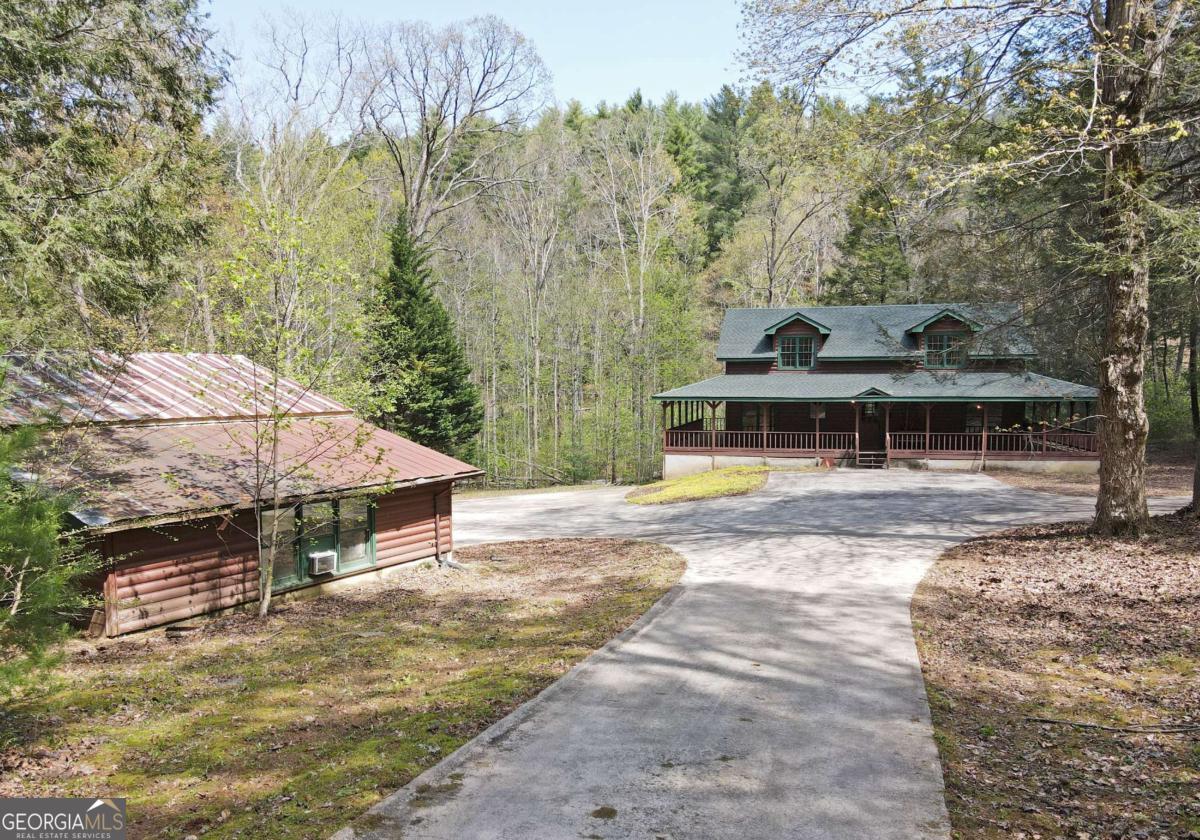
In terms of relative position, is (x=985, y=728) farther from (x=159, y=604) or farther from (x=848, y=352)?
(x=848, y=352)

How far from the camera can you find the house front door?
32.7 metres

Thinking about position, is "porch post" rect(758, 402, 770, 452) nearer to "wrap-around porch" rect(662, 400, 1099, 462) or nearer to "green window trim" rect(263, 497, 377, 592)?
"wrap-around porch" rect(662, 400, 1099, 462)

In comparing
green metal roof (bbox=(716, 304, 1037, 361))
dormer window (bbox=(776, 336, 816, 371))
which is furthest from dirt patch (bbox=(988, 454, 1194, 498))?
dormer window (bbox=(776, 336, 816, 371))

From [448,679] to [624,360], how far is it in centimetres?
3441

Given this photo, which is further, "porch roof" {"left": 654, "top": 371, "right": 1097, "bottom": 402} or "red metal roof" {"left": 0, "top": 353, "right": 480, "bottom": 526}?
"porch roof" {"left": 654, "top": 371, "right": 1097, "bottom": 402}

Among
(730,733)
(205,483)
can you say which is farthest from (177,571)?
(730,733)

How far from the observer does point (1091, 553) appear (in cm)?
1255

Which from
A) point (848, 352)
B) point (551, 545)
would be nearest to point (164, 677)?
point (551, 545)

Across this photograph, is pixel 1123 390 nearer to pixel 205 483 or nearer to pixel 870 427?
pixel 205 483

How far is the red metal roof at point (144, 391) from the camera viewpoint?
10.5 meters

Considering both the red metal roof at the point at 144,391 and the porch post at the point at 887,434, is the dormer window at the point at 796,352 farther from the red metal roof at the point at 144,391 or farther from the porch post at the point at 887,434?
the red metal roof at the point at 144,391

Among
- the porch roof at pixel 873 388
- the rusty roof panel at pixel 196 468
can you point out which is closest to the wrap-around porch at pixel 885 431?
the porch roof at pixel 873 388

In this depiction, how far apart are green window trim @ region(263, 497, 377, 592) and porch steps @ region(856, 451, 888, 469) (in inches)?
878

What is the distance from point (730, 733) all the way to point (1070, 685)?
3.84m
